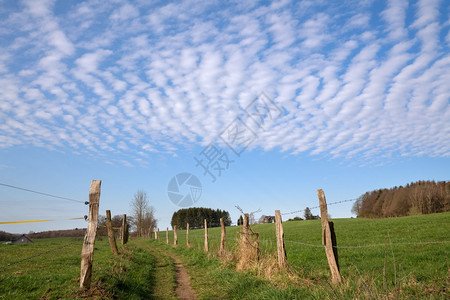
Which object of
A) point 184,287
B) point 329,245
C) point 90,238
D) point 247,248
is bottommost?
point 184,287

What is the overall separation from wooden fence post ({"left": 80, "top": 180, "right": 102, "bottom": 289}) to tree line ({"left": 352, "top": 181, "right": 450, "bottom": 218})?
202 ft

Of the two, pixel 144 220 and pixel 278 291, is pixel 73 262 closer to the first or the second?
pixel 278 291

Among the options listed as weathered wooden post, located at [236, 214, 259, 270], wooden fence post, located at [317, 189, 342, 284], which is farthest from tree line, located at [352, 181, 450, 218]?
wooden fence post, located at [317, 189, 342, 284]

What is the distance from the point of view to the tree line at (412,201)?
55.1m

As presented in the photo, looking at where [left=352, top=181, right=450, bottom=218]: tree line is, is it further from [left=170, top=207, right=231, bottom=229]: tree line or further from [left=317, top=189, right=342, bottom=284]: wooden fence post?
[left=317, top=189, right=342, bottom=284]: wooden fence post

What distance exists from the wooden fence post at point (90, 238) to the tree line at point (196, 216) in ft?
304

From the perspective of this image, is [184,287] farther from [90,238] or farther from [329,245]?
[329,245]

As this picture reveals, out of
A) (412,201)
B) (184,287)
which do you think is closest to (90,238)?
(184,287)

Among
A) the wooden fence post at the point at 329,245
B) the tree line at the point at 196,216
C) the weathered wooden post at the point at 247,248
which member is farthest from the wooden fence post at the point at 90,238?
the tree line at the point at 196,216

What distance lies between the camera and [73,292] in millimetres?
6055

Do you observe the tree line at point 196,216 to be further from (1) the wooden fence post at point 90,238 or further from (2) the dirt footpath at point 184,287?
(1) the wooden fence post at point 90,238

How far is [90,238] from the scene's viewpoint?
7027 millimetres

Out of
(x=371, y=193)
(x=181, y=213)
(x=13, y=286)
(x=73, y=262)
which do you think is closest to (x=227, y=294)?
(x=13, y=286)

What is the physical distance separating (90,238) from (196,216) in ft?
314
